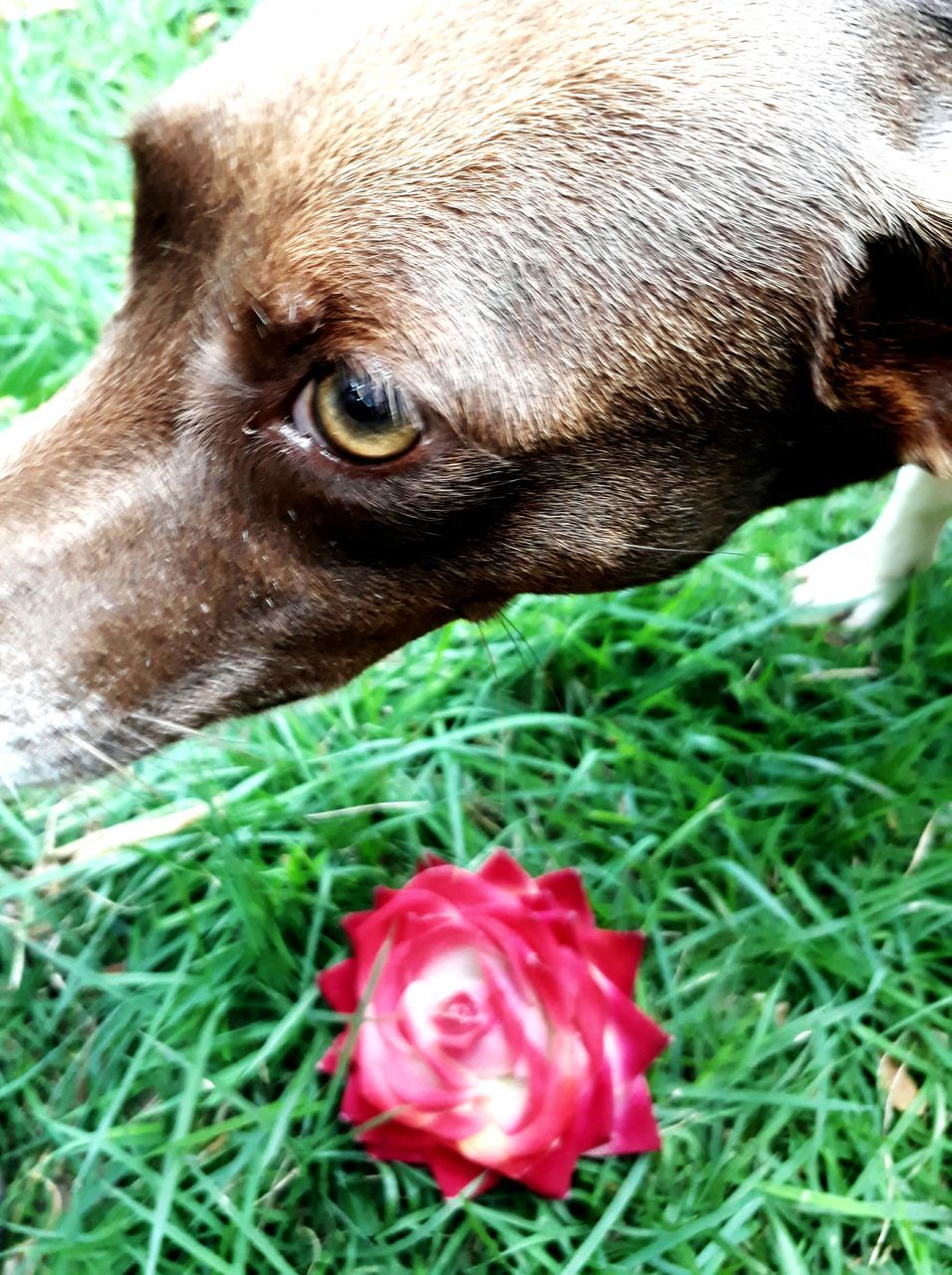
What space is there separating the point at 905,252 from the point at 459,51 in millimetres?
777

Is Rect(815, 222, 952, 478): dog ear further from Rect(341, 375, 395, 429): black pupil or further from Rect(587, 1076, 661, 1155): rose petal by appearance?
Rect(587, 1076, 661, 1155): rose petal

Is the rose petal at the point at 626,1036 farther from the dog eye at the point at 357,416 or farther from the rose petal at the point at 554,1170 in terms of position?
the dog eye at the point at 357,416

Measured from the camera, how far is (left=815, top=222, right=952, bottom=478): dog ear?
2.07 meters

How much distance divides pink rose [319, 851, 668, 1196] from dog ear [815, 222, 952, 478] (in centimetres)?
104

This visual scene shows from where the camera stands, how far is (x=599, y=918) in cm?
280

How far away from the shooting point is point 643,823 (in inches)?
117

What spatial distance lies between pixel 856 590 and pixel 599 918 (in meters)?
1.15

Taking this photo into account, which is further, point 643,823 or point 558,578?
point 643,823

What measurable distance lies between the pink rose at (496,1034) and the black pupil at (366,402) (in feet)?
3.24

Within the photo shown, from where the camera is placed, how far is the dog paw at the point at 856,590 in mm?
3270

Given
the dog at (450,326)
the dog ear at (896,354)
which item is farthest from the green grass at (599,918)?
the dog ear at (896,354)

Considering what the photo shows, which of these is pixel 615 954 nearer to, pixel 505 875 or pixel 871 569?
pixel 505 875

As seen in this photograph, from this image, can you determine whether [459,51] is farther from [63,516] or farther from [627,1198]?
[627,1198]

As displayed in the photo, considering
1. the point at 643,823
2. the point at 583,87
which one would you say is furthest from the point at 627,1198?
the point at 583,87
